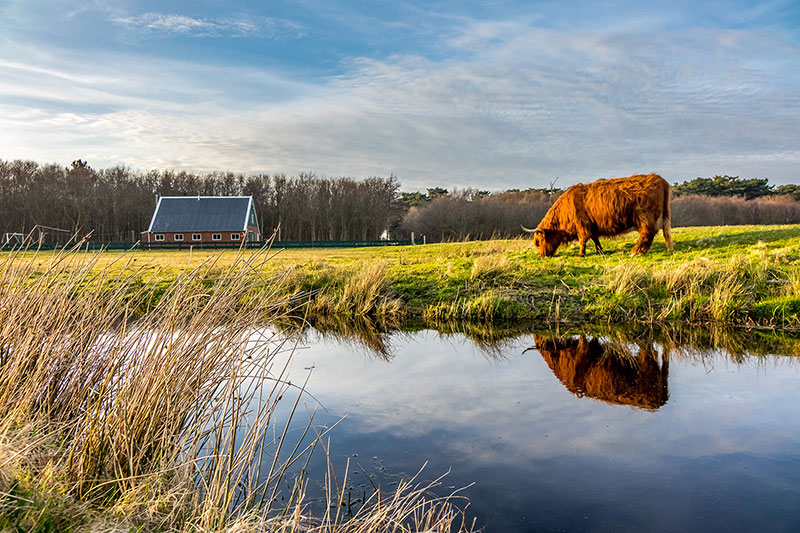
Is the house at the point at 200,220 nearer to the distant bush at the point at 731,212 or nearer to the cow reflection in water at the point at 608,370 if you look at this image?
the distant bush at the point at 731,212

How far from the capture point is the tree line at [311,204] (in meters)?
43.3

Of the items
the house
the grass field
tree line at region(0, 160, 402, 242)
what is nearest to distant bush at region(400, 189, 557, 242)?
tree line at region(0, 160, 402, 242)

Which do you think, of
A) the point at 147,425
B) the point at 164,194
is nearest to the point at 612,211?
the point at 147,425

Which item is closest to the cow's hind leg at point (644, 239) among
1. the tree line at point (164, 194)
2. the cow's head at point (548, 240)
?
the cow's head at point (548, 240)

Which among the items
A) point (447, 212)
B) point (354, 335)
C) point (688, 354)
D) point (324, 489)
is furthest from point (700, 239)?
point (447, 212)

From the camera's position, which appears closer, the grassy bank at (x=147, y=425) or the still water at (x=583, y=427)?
the grassy bank at (x=147, y=425)

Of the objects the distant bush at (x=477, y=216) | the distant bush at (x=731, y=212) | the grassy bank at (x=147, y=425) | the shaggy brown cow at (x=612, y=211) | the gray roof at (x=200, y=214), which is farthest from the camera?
the gray roof at (x=200, y=214)

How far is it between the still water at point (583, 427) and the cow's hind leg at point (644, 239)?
205 inches

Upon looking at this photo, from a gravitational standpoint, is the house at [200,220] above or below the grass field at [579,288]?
above

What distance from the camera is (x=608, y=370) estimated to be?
7055mm

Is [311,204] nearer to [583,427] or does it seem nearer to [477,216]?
[477,216]

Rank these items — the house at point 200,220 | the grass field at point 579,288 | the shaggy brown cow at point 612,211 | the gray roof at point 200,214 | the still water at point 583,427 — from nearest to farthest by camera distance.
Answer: the still water at point 583,427, the grass field at point 579,288, the shaggy brown cow at point 612,211, the house at point 200,220, the gray roof at point 200,214

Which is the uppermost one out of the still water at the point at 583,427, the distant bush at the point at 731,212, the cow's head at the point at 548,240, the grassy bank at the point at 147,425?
the distant bush at the point at 731,212

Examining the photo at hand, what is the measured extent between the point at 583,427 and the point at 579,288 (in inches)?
250
